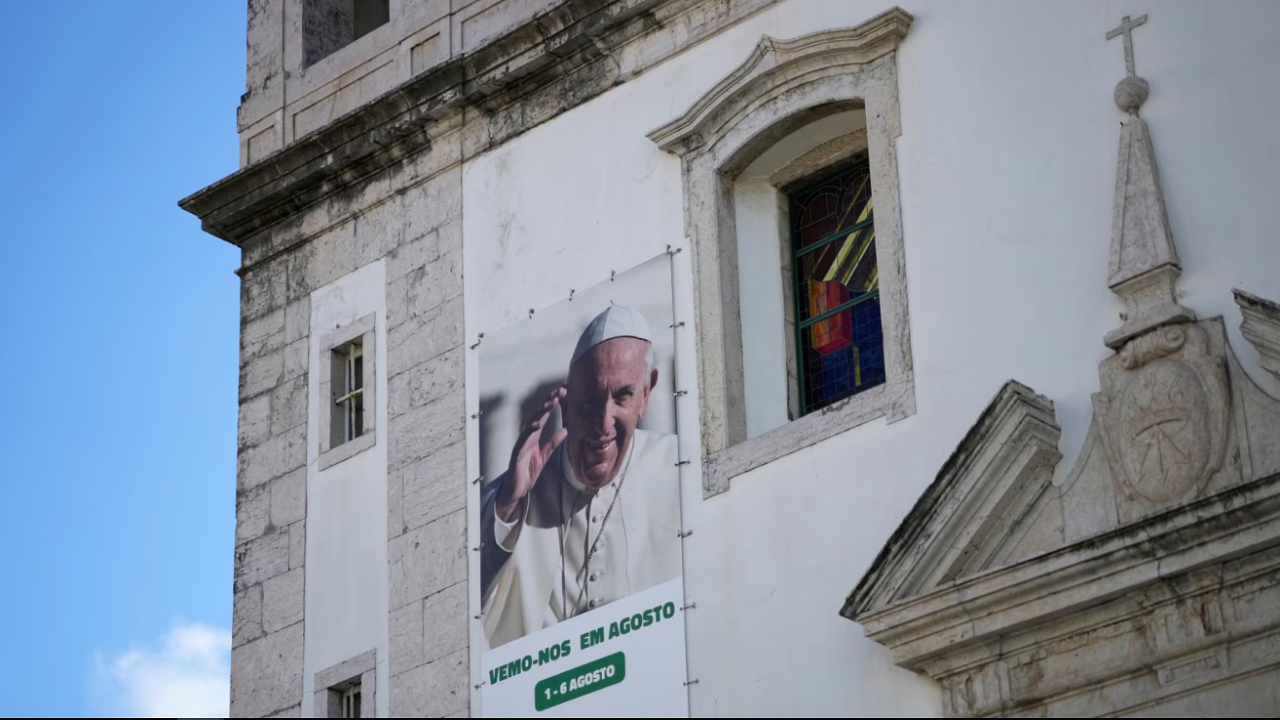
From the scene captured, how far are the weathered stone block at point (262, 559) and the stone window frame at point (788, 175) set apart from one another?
10.8ft

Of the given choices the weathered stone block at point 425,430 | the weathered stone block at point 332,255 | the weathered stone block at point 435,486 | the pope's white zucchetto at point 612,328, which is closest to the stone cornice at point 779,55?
the pope's white zucchetto at point 612,328

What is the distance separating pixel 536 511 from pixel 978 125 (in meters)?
3.25

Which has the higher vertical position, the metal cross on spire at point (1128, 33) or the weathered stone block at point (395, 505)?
the metal cross on spire at point (1128, 33)

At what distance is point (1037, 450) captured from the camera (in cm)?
1195

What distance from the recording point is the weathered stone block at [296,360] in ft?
52.7

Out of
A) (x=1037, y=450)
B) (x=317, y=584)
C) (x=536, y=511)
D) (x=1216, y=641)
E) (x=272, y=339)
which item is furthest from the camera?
(x=272, y=339)

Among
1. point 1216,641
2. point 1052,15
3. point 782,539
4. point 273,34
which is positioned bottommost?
point 1216,641

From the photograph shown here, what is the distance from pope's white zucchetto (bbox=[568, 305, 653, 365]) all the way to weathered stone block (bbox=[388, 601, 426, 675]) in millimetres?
1707

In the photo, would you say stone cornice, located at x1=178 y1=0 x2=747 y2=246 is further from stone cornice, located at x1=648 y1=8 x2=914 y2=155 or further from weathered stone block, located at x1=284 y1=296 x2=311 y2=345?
weathered stone block, located at x1=284 y1=296 x2=311 y2=345

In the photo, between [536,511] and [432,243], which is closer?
[536,511]

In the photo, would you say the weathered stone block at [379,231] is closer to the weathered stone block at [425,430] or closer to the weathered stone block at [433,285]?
the weathered stone block at [433,285]

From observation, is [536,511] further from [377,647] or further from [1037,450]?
[1037,450]

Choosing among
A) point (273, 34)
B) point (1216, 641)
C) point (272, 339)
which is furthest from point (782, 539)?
point (273, 34)

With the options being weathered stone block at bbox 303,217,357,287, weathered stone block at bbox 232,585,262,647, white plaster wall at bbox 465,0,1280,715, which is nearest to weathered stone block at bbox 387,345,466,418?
weathered stone block at bbox 303,217,357,287
